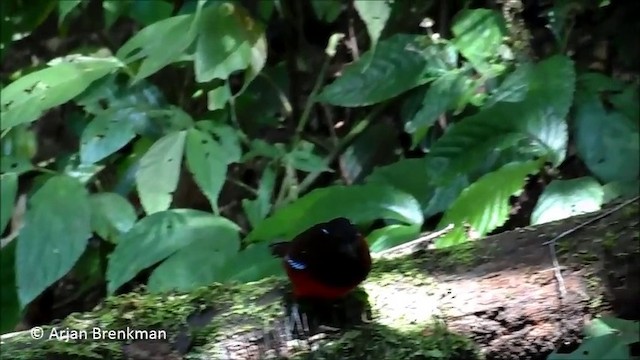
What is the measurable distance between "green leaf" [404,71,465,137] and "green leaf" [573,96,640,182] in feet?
0.98

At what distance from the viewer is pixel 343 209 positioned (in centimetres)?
172

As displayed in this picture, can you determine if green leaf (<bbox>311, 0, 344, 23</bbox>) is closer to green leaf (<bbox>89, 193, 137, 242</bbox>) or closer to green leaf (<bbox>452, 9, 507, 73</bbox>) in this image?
green leaf (<bbox>452, 9, 507, 73</bbox>)

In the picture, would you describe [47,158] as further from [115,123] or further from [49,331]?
[49,331]

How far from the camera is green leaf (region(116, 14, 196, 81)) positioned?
1.91 metres

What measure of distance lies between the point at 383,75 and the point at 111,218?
30.6 inches

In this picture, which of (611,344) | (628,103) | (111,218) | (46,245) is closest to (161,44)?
(111,218)

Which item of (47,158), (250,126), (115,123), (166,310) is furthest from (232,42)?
(47,158)

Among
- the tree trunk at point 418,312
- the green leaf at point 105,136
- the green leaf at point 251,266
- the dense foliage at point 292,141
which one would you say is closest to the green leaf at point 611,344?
the tree trunk at point 418,312

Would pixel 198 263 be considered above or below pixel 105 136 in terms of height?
below

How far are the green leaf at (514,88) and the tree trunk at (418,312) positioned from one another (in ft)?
1.67

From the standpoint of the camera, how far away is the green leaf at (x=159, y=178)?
1.84 m

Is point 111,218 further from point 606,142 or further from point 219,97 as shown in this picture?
point 606,142

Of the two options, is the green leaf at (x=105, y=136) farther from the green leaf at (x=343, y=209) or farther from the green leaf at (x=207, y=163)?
the green leaf at (x=343, y=209)

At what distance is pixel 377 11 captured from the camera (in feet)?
6.49
